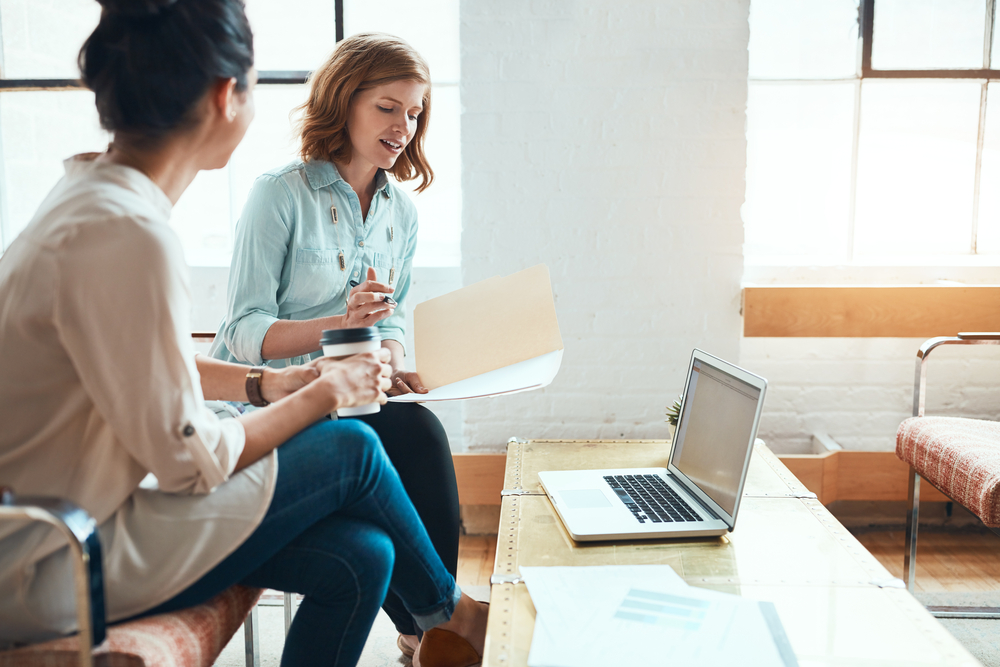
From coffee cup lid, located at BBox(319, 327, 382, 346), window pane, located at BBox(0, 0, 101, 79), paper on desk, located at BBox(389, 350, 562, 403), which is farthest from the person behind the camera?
window pane, located at BBox(0, 0, 101, 79)

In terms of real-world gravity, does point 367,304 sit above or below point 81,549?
above

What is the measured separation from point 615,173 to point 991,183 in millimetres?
1382

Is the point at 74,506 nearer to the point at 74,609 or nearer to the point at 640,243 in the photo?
the point at 74,609

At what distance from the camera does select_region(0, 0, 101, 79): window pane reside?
252 centimetres

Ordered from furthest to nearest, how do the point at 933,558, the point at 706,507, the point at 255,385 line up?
the point at 933,558, the point at 706,507, the point at 255,385

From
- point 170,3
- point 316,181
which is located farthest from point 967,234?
point 170,3

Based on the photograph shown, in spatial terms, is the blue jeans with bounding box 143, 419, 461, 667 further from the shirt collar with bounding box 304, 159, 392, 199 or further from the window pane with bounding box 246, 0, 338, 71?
the window pane with bounding box 246, 0, 338, 71

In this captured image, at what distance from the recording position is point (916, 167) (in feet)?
8.21

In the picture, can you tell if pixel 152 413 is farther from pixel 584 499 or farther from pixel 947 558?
pixel 947 558

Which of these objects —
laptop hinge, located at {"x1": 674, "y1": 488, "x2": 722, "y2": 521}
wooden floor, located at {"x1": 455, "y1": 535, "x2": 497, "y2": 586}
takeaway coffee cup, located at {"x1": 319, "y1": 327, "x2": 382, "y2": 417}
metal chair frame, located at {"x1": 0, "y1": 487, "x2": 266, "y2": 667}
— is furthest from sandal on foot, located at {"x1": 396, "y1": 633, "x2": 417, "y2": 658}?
metal chair frame, located at {"x1": 0, "y1": 487, "x2": 266, "y2": 667}

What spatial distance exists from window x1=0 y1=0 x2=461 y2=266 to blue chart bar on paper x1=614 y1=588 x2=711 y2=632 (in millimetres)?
1764

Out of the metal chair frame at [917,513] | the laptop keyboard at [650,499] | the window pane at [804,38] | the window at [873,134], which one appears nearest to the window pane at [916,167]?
the window at [873,134]

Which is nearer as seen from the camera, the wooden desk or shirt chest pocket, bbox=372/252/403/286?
the wooden desk

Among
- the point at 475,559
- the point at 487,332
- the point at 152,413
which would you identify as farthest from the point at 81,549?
the point at 475,559
